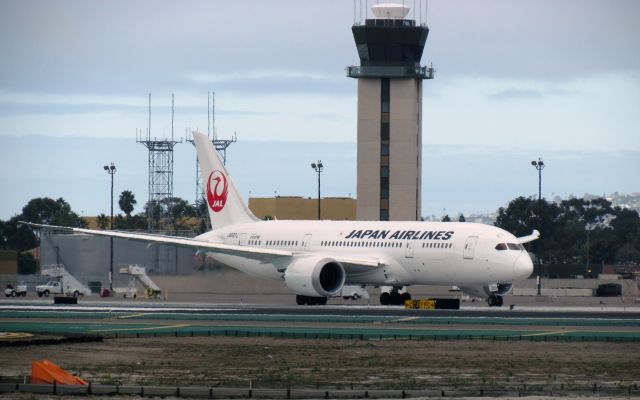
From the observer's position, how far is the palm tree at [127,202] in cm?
19332

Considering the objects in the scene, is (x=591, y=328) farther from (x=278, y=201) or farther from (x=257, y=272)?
(x=278, y=201)

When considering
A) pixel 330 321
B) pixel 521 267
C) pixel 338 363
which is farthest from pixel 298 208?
pixel 338 363

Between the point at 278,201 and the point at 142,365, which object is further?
the point at 278,201

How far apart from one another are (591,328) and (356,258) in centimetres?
2344

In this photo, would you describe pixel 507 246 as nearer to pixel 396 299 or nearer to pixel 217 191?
pixel 396 299

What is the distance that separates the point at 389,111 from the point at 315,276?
5086 cm

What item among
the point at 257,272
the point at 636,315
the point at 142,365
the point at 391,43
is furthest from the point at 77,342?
the point at 391,43

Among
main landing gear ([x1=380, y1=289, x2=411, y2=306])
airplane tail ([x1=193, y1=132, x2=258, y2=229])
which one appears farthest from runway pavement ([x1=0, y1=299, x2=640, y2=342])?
airplane tail ([x1=193, y1=132, x2=258, y2=229])

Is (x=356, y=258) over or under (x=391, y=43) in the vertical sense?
under

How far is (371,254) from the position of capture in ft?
239

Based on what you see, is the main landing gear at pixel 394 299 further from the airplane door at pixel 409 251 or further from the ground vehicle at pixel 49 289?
the ground vehicle at pixel 49 289

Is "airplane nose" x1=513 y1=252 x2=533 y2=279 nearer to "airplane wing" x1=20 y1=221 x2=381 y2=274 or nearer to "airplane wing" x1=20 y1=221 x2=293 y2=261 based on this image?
"airplane wing" x1=20 y1=221 x2=381 y2=274

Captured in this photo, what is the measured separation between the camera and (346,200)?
150 m

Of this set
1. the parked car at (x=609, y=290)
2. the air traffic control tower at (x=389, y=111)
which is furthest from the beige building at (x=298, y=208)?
the parked car at (x=609, y=290)
